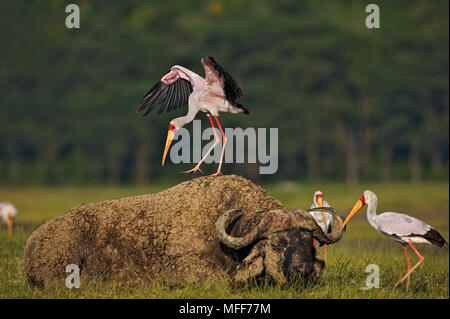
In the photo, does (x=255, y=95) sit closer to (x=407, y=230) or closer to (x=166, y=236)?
(x=407, y=230)

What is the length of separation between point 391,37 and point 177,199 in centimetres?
6533

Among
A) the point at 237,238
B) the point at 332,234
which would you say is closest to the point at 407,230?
the point at 332,234

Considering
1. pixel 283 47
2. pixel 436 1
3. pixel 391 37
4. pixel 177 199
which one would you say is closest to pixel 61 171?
pixel 283 47

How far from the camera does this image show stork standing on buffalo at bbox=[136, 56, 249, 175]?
12031 millimetres

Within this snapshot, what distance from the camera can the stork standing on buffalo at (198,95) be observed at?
12031 millimetres

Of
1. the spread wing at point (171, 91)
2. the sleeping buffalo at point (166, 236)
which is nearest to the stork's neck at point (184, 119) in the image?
the spread wing at point (171, 91)

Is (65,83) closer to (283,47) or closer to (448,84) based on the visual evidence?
(283,47)

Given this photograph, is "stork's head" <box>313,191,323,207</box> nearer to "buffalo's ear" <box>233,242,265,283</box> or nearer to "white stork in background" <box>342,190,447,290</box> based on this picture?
"white stork in background" <box>342,190,447,290</box>

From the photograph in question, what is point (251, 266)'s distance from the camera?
34.3ft

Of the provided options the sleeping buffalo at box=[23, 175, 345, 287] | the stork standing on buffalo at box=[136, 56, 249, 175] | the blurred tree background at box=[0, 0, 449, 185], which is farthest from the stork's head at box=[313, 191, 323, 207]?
the blurred tree background at box=[0, 0, 449, 185]

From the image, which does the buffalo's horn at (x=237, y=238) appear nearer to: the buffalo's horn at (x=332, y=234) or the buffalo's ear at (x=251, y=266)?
the buffalo's ear at (x=251, y=266)

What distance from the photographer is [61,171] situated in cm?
7050

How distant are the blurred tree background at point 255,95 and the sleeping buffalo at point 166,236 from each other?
171 feet

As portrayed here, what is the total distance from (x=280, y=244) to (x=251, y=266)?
49 cm
